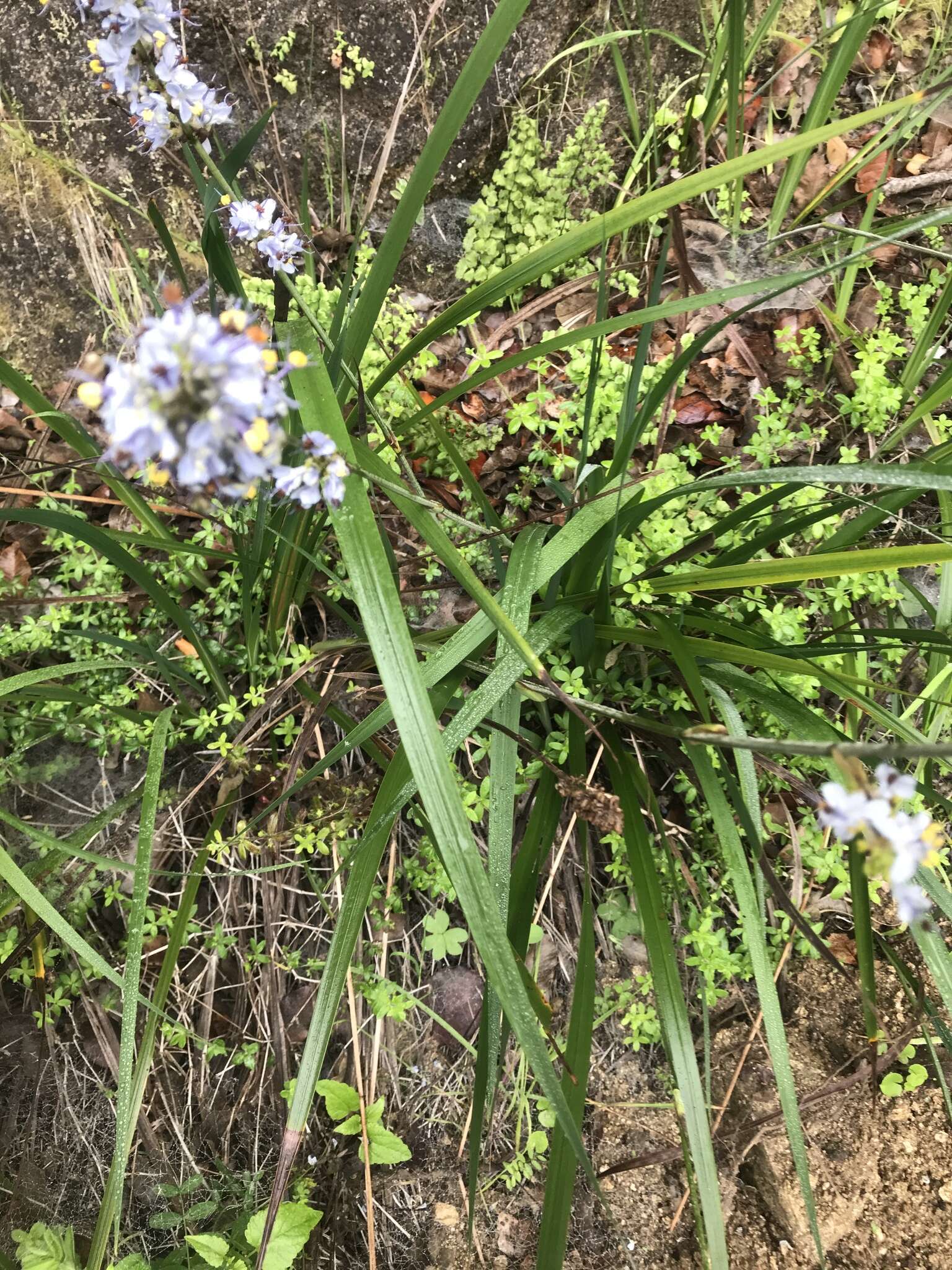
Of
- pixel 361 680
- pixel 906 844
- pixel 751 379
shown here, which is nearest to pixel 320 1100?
pixel 361 680

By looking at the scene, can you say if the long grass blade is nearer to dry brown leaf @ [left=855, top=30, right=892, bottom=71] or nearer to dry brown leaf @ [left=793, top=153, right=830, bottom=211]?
dry brown leaf @ [left=793, top=153, right=830, bottom=211]

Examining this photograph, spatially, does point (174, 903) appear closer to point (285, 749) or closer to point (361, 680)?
point (285, 749)

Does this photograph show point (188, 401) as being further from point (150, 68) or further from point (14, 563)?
point (14, 563)

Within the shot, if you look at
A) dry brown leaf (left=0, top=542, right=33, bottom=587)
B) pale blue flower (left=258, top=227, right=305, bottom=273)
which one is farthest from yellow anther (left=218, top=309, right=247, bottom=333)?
dry brown leaf (left=0, top=542, right=33, bottom=587)

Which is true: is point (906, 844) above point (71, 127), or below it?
below

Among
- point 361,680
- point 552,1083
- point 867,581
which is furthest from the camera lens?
point 361,680

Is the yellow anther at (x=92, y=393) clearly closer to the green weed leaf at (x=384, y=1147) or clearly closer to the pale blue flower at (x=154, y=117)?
the pale blue flower at (x=154, y=117)

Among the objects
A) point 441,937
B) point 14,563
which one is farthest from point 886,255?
point 14,563

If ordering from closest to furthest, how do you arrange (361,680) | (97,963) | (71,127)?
(97,963)
(361,680)
(71,127)
